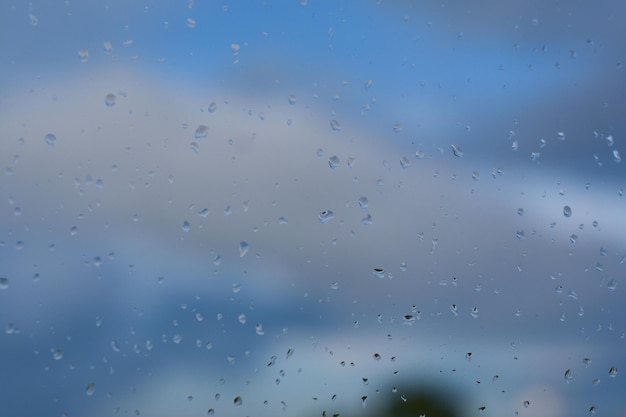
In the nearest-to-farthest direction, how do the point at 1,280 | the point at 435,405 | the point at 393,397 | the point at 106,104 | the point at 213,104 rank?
the point at 1,280 → the point at 106,104 → the point at 213,104 → the point at 393,397 → the point at 435,405

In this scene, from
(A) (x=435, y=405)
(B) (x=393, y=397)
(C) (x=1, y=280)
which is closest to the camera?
(C) (x=1, y=280)

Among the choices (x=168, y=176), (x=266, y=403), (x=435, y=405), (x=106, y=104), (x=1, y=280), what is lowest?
(x=435, y=405)

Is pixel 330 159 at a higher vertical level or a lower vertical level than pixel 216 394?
higher

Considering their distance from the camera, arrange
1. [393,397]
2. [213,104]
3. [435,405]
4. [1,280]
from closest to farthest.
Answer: [1,280], [213,104], [393,397], [435,405]

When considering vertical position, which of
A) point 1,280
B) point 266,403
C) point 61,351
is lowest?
point 266,403

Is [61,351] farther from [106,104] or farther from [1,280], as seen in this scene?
[106,104]

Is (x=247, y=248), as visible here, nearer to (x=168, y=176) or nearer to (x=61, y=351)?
(x=168, y=176)

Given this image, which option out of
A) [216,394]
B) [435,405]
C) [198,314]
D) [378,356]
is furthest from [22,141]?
[435,405]

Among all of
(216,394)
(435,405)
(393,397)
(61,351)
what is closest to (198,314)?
(216,394)

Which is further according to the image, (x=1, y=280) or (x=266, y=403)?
(x=266, y=403)
